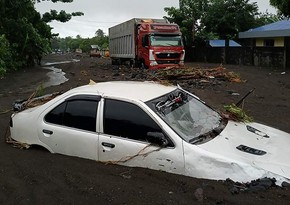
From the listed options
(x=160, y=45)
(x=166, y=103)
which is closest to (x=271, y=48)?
(x=160, y=45)

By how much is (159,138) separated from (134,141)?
0.38 meters

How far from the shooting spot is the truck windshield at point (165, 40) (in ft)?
82.2

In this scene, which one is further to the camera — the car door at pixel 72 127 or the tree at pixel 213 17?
the tree at pixel 213 17

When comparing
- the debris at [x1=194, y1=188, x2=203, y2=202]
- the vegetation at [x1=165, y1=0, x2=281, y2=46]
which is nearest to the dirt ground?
the debris at [x1=194, y1=188, x2=203, y2=202]

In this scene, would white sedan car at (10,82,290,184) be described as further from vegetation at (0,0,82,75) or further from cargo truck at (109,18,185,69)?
vegetation at (0,0,82,75)

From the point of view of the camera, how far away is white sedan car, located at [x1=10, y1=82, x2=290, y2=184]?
4.10 m

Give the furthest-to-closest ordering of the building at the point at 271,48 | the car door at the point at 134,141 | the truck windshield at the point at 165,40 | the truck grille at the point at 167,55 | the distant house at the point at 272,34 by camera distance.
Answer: the distant house at the point at 272,34 < the building at the point at 271,48 < the truck grille at the point at 167,55 < the truck windshield at the point at 165,40 < the car door at the point at 134,141

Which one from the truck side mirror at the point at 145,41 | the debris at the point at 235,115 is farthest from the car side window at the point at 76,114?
the truck side mirror at the point at 145,41

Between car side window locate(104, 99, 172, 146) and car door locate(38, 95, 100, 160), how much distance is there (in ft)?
0.70

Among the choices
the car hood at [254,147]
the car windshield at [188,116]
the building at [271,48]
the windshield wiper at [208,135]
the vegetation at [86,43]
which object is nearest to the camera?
the car hood at [254,147]

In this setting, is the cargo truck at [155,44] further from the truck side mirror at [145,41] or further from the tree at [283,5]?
the tree at [283,5]

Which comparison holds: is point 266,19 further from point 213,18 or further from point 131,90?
point 131,90

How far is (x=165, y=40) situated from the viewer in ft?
83.2

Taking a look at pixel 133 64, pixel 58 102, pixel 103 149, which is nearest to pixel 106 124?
pixel 103 149
